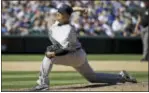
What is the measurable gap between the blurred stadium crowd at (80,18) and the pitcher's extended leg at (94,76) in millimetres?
11737

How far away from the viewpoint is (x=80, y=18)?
19.2 metres

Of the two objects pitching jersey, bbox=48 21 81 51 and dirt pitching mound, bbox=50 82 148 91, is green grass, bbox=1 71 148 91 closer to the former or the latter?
dirt pitching mound, bbox=50 82 148 91

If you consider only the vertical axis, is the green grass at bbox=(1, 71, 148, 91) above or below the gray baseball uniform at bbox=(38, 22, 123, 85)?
below

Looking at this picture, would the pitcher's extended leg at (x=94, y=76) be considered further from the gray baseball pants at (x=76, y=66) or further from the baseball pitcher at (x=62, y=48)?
the baseball pitcher at (x=62, y=48)

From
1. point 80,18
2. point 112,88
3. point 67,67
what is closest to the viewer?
point 112,88

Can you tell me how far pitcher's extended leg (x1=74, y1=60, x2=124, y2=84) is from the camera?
6.59m

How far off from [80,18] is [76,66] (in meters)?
12.8

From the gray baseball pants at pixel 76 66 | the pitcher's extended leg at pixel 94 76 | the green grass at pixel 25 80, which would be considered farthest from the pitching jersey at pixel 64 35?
the green grass at pixel 25 80

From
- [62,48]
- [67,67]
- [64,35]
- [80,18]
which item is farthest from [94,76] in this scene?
[80,18]

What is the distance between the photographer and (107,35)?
18.9 meters

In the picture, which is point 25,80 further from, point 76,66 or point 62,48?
point 62,48

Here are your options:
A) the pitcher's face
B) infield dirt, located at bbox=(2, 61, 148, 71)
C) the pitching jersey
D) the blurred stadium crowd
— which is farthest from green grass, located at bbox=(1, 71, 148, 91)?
the blurred stadium crowd

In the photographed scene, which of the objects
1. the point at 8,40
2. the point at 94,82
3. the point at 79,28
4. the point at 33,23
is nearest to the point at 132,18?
the point at 79,28

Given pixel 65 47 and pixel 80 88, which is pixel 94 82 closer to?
pixel 80 88
